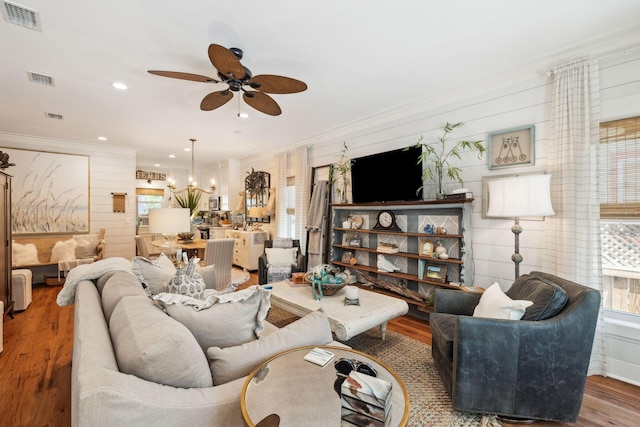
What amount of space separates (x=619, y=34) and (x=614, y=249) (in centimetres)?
171

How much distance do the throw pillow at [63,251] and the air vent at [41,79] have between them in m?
3.19

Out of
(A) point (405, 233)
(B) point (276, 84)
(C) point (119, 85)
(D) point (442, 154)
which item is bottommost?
(A) point (405, 233)

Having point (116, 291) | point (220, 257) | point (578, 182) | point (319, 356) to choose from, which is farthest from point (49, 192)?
point (578, 182)

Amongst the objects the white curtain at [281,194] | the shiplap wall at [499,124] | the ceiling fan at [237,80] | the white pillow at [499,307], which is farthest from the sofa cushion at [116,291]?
the white curtain at [281,194]

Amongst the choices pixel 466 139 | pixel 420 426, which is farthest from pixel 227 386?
pixel 466 139

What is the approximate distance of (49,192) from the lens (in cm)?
513

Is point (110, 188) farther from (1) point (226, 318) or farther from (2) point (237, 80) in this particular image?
(1) point (226, 318)

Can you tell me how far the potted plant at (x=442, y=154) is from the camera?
10.0 ft

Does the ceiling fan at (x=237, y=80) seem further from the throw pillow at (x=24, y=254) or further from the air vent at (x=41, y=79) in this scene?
the throw pillow at (x=24, y=254)

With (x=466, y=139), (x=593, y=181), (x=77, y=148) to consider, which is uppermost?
(x=77, y=148)

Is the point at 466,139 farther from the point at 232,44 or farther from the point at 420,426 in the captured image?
the point at 420,426

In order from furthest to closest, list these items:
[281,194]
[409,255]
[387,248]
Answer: [281,194], [387,248], [409,255]

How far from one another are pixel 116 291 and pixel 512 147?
3.47m

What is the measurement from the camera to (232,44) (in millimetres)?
2305
